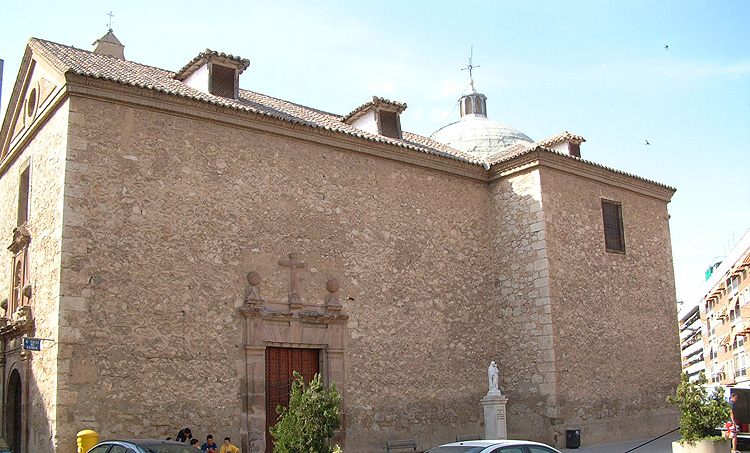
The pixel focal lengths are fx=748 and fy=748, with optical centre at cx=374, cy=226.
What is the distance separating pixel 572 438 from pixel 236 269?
7958mm

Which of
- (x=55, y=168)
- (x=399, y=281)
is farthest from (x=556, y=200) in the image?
(x=55, y=168)

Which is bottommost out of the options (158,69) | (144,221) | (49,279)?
(49,279)

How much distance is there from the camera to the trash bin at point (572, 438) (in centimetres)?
1585

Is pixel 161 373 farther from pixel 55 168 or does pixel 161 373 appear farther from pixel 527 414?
pixel 527 414

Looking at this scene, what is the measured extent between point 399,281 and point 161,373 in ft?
18.3

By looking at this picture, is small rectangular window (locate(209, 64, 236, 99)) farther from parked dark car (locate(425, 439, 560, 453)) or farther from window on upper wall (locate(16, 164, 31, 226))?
parked dark car (locate(425, 439, 560, 453))

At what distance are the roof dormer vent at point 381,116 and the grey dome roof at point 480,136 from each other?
5453 mm

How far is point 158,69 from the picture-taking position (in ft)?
58.3

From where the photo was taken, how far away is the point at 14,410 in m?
14.0

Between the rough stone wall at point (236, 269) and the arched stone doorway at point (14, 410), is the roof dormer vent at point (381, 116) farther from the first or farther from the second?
the arched stone doorway at point (14, 410)

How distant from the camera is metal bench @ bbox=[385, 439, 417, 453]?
15.1 metres

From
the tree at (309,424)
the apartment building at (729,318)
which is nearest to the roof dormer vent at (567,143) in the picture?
the tree at (309,424)

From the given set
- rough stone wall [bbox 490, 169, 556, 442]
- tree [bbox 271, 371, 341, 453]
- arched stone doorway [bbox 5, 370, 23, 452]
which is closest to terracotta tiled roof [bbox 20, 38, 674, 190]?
rough stone wall [bbox 490, 169, 556, 442]

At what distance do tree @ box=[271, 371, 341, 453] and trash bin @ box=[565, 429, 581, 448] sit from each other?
7.13m
